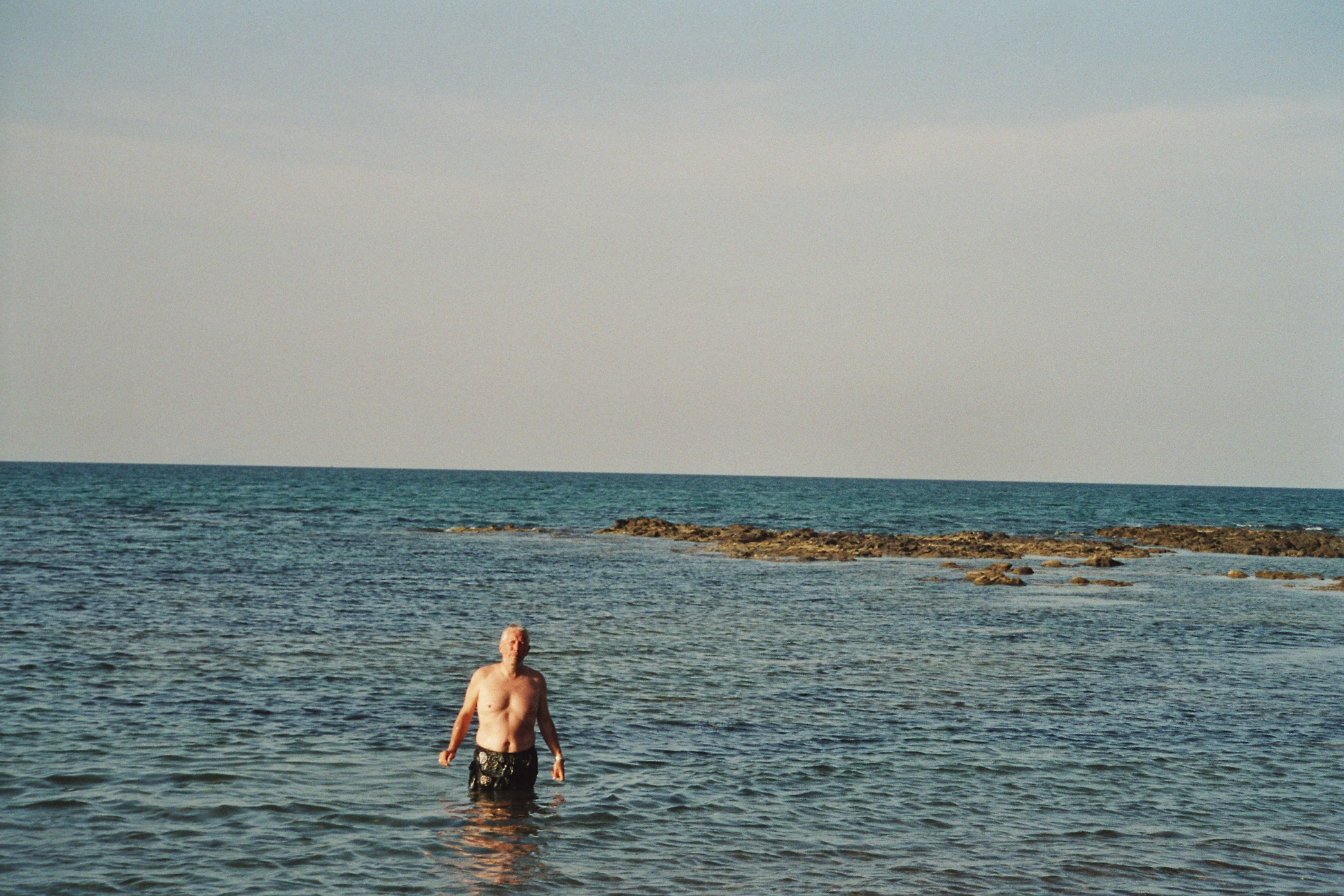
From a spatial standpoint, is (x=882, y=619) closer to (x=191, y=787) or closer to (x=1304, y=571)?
(x=191, y=787)

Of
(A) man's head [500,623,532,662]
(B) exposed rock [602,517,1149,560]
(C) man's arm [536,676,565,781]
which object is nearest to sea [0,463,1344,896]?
(C) man's arm [536,676,565,781]

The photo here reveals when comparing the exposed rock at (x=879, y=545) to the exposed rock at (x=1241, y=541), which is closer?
the exposed rock at (x=879, y=545)

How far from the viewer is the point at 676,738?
14484mm

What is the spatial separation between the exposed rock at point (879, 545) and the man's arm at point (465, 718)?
3485 centimetres

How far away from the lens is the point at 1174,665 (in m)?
21.4

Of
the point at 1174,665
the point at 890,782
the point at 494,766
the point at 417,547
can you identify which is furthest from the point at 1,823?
the point at 417,547

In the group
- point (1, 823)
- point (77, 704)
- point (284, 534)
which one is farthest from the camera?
point (284, 534)

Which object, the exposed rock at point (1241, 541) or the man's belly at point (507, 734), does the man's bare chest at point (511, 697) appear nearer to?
the man's belly at point (507, 734)

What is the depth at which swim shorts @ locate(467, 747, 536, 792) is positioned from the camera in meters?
11.6

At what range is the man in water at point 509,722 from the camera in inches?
453

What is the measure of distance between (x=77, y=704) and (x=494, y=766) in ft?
23.8

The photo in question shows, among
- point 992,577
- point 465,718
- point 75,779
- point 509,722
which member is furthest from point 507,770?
point 992,577

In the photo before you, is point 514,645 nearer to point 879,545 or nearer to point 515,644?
point 515,644

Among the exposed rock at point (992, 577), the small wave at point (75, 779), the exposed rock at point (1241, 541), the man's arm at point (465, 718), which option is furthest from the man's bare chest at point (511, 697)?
the exposed rock at point (1241, 541)
